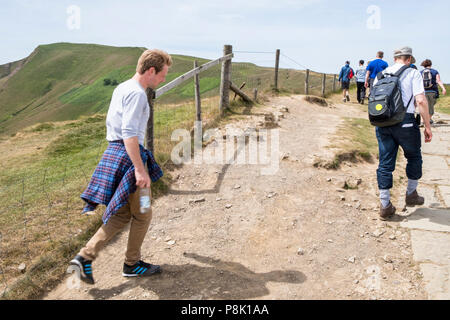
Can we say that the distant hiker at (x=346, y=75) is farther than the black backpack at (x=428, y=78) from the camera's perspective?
Yes

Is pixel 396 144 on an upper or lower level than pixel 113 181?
upper

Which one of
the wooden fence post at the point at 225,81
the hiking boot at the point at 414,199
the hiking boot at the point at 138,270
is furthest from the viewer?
the wooden fence post at the point at 225,81

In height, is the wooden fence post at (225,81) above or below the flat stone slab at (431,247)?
above

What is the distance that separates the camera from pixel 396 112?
149 inches

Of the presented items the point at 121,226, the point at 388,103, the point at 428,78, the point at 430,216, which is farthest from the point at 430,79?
the point at 121,226

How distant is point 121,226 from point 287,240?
1769mm

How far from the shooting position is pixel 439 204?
4.61m

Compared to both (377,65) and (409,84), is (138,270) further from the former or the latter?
(377,65)

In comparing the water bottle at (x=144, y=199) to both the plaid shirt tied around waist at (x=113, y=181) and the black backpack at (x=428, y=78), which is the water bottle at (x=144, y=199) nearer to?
the plaid shirt tied around waist at (x=113, y=181)

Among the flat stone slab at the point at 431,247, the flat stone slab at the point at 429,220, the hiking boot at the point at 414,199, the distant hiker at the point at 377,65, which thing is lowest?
the flat stone slab at the point at 431,247

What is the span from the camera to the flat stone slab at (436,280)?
274 centimetres

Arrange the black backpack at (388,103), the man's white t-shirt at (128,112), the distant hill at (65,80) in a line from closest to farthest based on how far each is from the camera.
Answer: the man's white t-shirt at (128,112) → the black backpack at (388,103) → the distant hill at (65,80)

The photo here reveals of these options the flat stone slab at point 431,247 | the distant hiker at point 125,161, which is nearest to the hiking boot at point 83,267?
the distant hiker at point 125,161

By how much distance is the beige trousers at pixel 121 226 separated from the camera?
2.74m
